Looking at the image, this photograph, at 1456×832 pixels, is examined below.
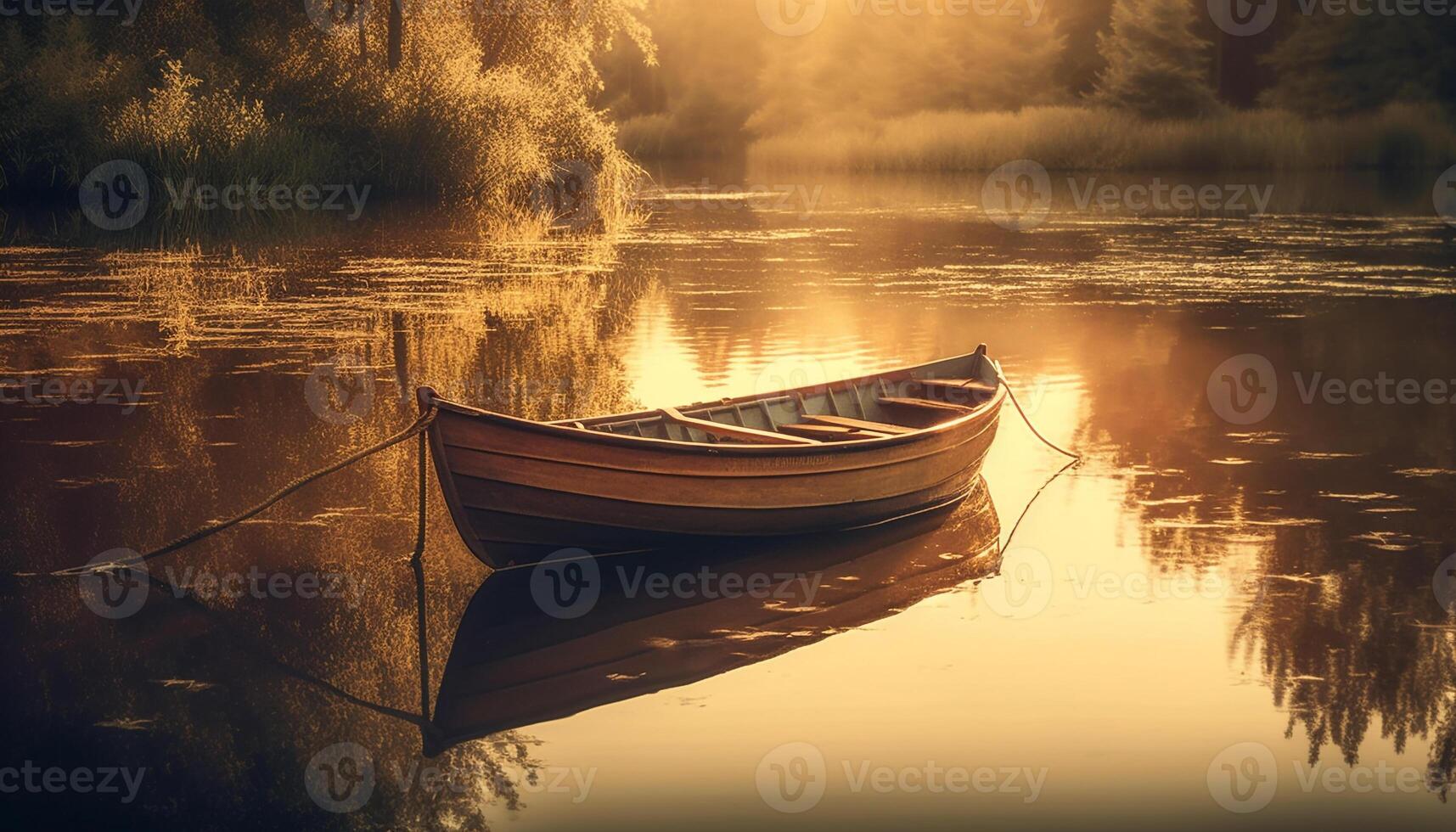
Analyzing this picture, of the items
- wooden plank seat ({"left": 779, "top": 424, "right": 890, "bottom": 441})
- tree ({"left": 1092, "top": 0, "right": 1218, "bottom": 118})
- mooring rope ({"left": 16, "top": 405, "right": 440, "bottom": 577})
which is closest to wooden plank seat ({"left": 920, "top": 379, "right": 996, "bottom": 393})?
wooden plank seat ({"left": 779, "top": 424, "right": 890, "bottom": 441})

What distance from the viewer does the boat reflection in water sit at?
644cm

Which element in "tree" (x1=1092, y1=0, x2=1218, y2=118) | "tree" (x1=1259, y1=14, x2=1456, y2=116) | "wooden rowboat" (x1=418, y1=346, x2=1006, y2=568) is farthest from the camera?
"tree" (x1=1092, y1=0, x2=1218, y2=118)

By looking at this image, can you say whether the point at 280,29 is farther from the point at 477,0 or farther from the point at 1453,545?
the point at 1453,545

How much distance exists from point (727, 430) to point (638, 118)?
60.9 m

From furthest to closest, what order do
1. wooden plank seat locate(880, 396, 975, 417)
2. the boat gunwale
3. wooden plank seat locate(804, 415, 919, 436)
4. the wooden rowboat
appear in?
wooden plank seat locate(880, 396, 975, 417) → wooden plank seat locate(804, 415, 919, 436) → the wooden rowboat → the boat gunwale

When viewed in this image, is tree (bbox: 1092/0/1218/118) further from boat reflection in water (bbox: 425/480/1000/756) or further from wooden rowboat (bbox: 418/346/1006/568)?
boat reflection in water (bbox: 425/480/1000/756)

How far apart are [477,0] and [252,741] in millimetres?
29021

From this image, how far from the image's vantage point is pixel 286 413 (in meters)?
11.2

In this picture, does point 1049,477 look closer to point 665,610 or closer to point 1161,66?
Result: point 665,610

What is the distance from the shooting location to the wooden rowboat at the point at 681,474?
7645 mm

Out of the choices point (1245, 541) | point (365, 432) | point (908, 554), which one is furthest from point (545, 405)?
point (1245, 541)

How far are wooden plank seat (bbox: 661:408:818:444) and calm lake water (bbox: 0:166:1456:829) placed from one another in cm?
70

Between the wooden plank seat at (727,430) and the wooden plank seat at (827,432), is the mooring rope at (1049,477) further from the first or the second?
the wooden plank seat at (727,430)

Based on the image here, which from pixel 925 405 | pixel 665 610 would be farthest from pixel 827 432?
pixel 665 610
